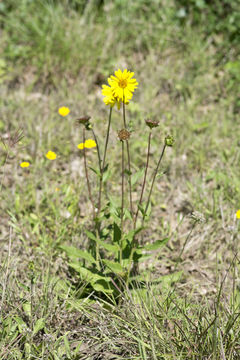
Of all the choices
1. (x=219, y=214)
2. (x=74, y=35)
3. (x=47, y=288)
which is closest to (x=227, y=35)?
(x=74, y=35)

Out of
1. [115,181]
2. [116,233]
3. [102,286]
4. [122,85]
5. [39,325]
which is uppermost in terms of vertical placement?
[122,85]

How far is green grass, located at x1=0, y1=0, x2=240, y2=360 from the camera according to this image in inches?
62.6

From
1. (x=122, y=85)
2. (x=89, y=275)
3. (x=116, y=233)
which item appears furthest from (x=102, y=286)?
(x=122, y=85)

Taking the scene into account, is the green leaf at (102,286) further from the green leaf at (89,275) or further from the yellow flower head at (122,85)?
the yellow flower head at (122,85)

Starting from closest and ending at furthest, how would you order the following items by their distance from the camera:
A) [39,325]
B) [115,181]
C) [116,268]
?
[39,325] → [116,268] → [115,181]

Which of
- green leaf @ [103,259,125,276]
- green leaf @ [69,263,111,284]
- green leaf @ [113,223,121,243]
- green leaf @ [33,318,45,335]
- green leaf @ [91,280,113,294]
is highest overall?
green leaf @ [113,223,121,243]

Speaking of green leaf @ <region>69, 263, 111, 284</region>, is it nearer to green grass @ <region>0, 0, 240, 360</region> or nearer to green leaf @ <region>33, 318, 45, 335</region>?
green grass @ <region>0, 0, 240, 360</region>

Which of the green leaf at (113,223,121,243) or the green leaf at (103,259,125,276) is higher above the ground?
the green leaf at (113,223,121,243)

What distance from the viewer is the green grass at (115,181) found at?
62.6 inches

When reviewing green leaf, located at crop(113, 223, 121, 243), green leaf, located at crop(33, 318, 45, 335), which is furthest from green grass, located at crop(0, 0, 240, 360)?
green leaf, located at crop(113, 223, 121, 243)

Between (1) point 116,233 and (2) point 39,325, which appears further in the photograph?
(1) point 116,233

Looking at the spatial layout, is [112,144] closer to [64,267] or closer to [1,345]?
[64,267]

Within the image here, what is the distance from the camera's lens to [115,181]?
268cm

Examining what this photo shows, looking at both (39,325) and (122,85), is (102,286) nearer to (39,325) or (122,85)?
(39,325)
